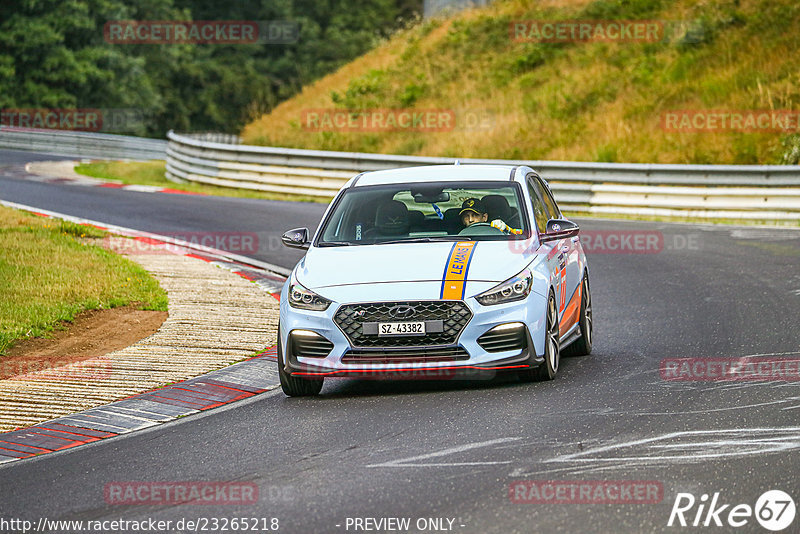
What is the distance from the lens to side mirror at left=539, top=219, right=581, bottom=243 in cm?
1004

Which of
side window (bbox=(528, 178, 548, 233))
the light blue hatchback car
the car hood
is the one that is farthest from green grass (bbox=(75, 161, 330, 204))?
the car hood

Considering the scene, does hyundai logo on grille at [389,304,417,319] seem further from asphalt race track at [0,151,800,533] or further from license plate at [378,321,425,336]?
asphalt race track at [0,151,800,533]

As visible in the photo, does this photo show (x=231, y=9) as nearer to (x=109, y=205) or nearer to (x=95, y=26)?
(x=95, y=26)

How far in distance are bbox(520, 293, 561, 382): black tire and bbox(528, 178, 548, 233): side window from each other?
0.96 meters

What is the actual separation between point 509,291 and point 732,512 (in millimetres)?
3393

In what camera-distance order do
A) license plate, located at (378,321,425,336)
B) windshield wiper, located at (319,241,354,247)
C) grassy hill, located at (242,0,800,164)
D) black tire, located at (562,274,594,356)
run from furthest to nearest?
grassy hill, located at (242,0,800,164) < black tire, located at (562,274,594,356) < windshield wiper, located at (319,241,354,247) < license plate, located at (378,321,425,336)

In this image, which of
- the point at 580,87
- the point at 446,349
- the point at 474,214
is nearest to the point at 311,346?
the point at 446,349

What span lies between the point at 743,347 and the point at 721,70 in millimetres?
22127

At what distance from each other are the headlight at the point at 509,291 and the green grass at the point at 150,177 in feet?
59.2

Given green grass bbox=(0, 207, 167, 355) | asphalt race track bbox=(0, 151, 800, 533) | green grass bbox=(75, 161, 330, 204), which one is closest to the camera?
asphalt race track bbox=(0, 151, 800, 533)

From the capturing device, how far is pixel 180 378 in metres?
10.1

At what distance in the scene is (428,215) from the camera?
10328 mm

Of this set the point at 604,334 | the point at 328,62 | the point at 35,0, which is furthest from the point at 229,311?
the point at 328,62

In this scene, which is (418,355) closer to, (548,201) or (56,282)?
(548,201)
